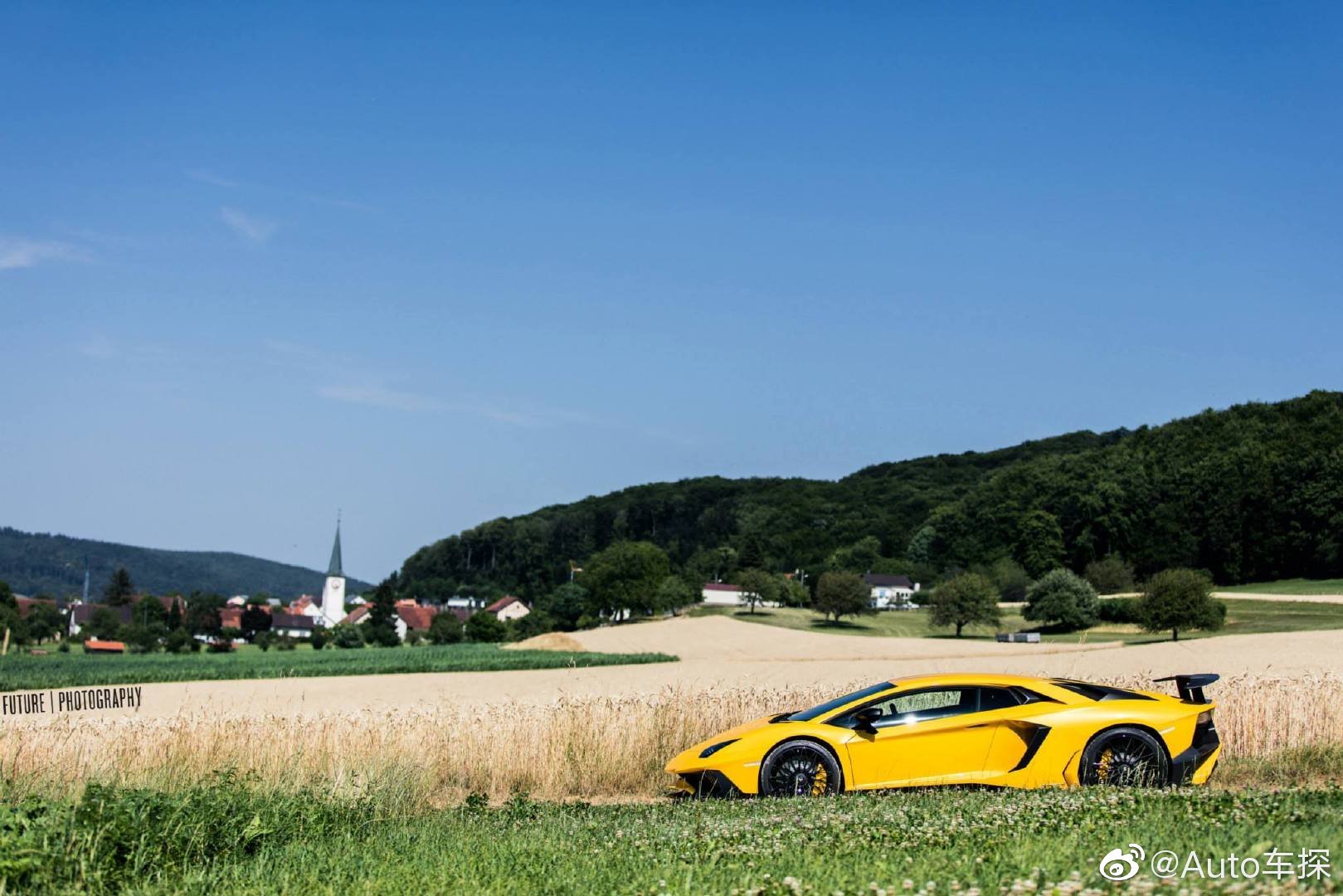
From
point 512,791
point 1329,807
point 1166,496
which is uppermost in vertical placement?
point 1166,496

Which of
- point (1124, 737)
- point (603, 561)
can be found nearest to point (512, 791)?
point (1124, 737)

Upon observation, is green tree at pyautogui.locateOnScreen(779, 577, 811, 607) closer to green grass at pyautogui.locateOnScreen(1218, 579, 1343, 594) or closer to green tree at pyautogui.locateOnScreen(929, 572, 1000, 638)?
green tree at pyautogui.locateOnScreen(929, 572, 1000, 638)

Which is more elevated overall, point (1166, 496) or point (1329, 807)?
point (1166, 496)

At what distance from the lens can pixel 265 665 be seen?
58750 millimetres

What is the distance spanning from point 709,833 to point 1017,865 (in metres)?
2.82

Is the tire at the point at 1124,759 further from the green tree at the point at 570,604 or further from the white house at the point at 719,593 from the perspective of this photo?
the white house at the point at 719,593

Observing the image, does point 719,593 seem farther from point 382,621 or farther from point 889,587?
point 382,621

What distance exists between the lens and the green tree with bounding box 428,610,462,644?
103688 millimetres

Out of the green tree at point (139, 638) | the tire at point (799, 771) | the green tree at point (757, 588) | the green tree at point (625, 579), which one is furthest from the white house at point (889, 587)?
the tire at point (799, 771)

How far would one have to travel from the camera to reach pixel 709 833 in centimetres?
994

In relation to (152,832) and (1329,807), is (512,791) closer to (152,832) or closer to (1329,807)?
(152,832)

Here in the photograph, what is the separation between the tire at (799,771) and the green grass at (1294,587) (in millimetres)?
82746

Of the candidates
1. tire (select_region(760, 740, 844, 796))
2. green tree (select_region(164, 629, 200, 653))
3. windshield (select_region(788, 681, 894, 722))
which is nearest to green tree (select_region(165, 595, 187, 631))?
green tree (select_region(164, 629, 200, 653))

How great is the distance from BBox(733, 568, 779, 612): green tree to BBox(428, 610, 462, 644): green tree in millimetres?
24317
